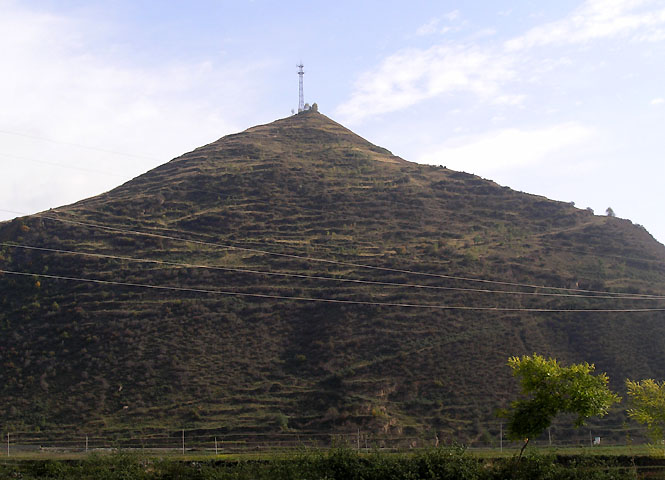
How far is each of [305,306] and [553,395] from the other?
104 feet

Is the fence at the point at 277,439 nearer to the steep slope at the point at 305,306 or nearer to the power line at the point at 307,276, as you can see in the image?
the steep slope at the point at 305,306

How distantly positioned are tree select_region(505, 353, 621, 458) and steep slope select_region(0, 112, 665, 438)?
1897 cm

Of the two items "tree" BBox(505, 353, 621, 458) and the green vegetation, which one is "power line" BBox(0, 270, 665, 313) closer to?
the green vegetation

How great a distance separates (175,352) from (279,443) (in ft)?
42.9

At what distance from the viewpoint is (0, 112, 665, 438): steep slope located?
4147 centimetres

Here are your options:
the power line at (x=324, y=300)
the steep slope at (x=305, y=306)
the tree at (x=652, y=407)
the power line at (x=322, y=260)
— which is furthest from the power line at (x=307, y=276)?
the tree at (x=652, y=407)

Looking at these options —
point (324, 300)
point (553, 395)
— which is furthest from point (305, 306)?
point (553, 395)

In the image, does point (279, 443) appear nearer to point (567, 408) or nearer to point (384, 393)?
point (384, 393)

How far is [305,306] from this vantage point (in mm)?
50750

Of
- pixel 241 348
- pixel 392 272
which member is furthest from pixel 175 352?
pixel 392 272

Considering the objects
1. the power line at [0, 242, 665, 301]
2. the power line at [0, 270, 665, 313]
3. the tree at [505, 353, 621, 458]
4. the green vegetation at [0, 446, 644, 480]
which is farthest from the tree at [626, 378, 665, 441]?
the power line at [0, 242, 665, 301]

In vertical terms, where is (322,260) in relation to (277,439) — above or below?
above

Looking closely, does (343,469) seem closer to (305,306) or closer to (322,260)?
(305,306)

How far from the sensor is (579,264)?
5697cm
